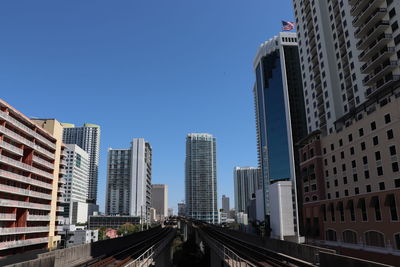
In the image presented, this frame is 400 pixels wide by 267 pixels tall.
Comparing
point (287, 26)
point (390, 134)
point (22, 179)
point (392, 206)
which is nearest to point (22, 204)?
point (22, 179)

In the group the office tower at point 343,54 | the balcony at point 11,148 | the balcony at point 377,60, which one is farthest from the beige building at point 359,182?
the balcony at point 11,148

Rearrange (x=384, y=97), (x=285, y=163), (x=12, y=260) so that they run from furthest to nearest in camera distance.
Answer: (x=285, y=163)
(x=384, y=97)
(x=12, y=260)

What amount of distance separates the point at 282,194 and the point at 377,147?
235ft

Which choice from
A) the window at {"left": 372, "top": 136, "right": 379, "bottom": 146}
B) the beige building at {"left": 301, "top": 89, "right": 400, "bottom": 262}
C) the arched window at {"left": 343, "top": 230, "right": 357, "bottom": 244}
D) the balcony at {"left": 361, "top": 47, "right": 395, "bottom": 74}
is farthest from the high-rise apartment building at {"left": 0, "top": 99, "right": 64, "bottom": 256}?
the balcony at {"left": 361, "top": 47, "right": 395, "bottom": 74}

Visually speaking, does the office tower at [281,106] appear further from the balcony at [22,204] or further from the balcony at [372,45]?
the balcony at [22,204]

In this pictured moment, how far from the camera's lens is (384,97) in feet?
209

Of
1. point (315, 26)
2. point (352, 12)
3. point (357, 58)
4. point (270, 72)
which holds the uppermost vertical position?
point (270, 72)

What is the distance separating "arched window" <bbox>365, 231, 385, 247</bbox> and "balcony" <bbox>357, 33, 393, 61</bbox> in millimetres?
36115

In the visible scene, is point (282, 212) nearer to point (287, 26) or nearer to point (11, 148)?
point (287, 26)

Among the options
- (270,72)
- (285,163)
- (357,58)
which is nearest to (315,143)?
(357,58)

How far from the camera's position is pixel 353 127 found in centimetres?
6731

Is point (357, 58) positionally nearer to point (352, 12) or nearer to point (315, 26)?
point (352, 12)

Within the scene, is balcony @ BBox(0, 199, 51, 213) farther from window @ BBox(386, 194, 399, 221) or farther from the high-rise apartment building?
window @ BBox(386, 194, 399, 221)

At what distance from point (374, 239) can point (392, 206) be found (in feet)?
25.8
